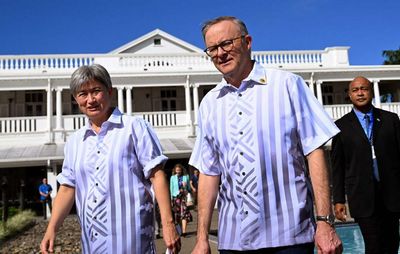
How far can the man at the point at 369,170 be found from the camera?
13.1ft

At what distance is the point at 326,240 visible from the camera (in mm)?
2270

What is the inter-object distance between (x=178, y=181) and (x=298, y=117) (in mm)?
9047

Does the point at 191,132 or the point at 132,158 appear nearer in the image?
the point at 132,158

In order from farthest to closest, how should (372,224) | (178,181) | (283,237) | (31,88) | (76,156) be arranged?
1. (31,88)
2. (178,181)
3. (372,224)
4. (76,156)
5. (283,237)

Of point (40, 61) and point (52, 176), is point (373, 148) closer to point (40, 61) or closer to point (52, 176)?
point (52, 176)

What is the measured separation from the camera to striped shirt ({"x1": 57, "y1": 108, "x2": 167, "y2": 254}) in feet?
9.20

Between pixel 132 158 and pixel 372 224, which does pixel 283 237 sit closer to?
pixel 132 158

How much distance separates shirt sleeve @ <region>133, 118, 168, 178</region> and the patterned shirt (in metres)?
0.46

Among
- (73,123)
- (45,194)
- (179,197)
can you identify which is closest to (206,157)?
(179,197)

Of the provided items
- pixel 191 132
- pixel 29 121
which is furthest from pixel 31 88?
pixel 191 132

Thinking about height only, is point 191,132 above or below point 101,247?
above

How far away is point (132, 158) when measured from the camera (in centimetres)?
291

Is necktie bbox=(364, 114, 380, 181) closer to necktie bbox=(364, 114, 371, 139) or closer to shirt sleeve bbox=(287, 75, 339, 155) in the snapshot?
necktie bbox=(364, 114, 371, 139)


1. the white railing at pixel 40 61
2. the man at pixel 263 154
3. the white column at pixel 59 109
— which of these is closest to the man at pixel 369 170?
the man at pixel 263 154
